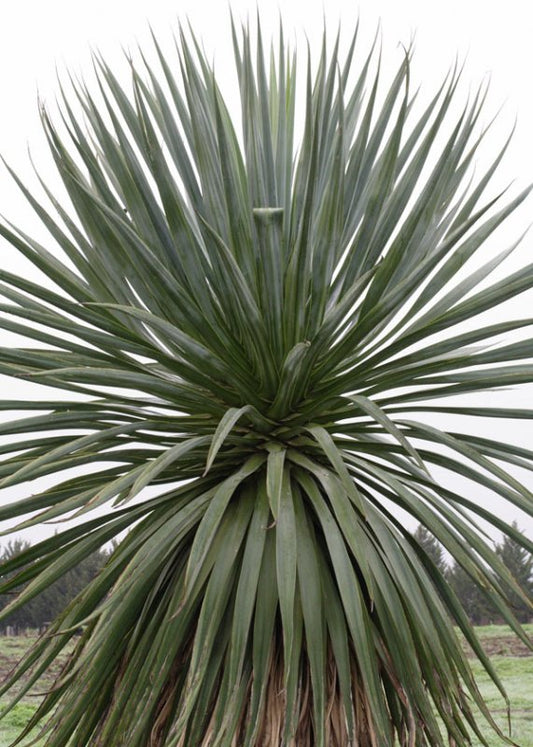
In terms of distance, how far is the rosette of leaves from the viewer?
1851 mm

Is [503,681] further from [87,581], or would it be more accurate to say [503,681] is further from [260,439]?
[260,439]

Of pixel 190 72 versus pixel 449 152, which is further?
pixel 190 72

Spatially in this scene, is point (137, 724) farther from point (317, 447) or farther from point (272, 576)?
point (317, 447)

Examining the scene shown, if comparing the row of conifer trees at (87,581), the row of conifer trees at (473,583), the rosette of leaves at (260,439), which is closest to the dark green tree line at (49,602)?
the row of conifer trees at (87,581)

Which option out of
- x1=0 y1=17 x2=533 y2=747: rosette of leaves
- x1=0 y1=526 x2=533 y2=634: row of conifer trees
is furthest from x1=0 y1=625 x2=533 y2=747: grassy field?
x1=0 y1=17 x2=533 y2=747: rosette of leaves

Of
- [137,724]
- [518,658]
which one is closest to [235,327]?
[137,724]

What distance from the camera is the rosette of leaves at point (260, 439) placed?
185 centimetres

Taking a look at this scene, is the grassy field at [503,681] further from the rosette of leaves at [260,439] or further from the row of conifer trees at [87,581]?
the rosette of leaves at [260,439]

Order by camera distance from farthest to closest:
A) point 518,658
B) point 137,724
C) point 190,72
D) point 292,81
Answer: point 518,658, point 292,81, point 190,72, point 137,724

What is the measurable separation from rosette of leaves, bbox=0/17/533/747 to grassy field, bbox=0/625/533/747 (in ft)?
7.09

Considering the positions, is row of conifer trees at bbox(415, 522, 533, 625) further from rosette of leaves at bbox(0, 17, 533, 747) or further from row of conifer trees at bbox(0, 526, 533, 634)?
rosette of leaves at bbox(0, 17, 533, 747)

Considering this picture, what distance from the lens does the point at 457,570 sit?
453 centimetres

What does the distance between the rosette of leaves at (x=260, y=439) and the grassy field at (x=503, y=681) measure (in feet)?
7.09

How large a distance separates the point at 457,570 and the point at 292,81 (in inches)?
115
